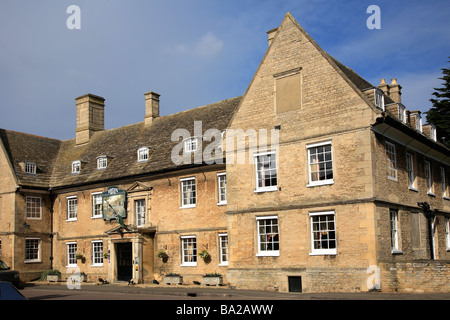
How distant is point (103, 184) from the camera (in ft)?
107

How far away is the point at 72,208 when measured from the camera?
34781 millimetres

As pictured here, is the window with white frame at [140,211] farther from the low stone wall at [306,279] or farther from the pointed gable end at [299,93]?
the pointed gable end at [299,93]

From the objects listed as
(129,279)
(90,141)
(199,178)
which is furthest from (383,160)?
(90,141)

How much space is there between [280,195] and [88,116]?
22.4m

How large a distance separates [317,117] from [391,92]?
1081 centimetres

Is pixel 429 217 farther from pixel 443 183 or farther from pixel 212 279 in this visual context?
pixel 212 279

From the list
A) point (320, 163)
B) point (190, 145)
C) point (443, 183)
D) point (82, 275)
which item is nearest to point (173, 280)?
point (190, 145)

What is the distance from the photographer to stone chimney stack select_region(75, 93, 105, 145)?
39500 mm

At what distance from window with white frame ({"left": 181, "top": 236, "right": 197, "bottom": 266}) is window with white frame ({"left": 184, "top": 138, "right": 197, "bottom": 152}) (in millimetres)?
5019

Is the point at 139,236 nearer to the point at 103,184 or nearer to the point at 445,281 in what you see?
the point at 103,184

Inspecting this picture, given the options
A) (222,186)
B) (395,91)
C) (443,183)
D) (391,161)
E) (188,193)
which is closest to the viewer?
(391,161)

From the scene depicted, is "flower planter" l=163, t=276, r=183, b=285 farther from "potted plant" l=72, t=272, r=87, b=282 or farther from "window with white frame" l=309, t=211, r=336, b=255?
"window with white frame" l=309, t=211, r=336, b=255

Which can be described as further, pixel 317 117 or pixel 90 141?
pixel 90 141

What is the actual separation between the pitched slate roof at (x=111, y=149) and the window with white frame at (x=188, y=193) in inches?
41.4
